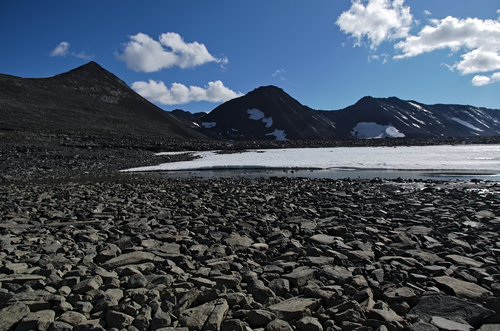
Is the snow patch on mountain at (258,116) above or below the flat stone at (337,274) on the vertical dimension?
above

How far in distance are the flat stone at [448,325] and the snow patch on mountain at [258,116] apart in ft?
457

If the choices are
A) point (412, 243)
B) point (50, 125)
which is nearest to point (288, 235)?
point (412, 243)

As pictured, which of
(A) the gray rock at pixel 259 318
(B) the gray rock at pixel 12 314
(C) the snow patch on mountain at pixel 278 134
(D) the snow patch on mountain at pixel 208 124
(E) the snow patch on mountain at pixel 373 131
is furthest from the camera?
(D) the snow patch on mountain at pixel 208 124

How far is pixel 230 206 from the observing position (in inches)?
401

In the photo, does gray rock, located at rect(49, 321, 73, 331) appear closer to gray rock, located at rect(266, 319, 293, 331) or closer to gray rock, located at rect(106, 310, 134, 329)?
gray rock, located at rect(106, 310, 134, 329)

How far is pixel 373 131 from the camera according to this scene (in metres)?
156

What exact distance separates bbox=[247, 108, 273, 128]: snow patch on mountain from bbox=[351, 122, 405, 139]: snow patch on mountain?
1755 inches

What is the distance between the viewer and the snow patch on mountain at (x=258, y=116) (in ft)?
476

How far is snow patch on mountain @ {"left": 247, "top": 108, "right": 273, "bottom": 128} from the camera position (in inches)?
5714

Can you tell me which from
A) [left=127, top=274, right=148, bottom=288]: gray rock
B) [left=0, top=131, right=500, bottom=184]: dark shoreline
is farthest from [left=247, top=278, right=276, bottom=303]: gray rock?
[left=0, top=131, right=500, bottom=184]: dark shoreline

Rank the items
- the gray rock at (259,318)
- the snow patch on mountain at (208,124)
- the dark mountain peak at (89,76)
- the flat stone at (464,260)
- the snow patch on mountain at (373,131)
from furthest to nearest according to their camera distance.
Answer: the snow patch on mountain at (208,124), the snow patch on mountain at (373,131), the dark mountain peak at (89,76), the flat stone at (464,260), the gray rock at (259,318)

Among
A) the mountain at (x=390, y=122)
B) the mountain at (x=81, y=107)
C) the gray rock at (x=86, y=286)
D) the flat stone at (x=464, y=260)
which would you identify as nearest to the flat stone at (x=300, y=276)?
the flat stone at (x=464, y=260)

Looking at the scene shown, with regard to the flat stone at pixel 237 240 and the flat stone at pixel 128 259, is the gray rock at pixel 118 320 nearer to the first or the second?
the flat stone at pixel 128 259

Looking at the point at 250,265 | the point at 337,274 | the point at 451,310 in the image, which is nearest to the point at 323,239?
the point at 337,274
